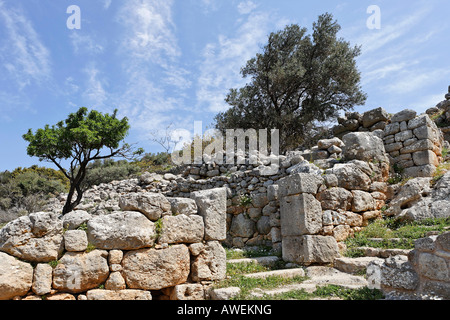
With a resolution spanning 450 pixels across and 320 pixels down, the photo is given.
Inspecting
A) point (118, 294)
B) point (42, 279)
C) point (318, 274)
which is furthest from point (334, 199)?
point (42, 279)

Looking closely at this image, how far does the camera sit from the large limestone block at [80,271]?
3893 mm

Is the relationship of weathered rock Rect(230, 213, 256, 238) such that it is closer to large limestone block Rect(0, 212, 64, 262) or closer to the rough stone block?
the rough stone block

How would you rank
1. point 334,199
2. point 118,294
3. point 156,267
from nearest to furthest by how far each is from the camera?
point 118,294 < point 156,267 < point 334,199

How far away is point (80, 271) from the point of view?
156 inches

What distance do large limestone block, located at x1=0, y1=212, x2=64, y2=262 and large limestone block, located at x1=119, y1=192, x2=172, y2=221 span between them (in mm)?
938

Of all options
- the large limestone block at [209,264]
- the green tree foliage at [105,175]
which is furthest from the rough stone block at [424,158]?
the green tree foliage at [105,175]

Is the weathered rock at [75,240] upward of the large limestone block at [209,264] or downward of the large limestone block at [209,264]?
upward

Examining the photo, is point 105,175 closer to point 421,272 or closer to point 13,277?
point 13,277

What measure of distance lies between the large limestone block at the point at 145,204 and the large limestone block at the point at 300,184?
3.29 metres

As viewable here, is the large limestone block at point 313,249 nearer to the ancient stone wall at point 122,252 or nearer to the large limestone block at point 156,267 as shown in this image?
the ancient stone wall at point 122,252

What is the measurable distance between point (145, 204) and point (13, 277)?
1862 mm

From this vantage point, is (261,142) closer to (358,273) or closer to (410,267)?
(358,273)

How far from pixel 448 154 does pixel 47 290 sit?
38.7 ft
